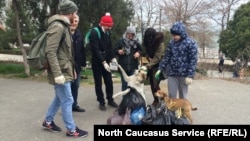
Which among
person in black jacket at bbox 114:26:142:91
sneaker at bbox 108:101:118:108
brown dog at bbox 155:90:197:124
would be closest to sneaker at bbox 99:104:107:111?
sneaker at bbox 108:101:118:108

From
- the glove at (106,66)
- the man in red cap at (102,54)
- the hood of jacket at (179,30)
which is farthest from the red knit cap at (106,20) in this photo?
the hood of jacket at (179,30)

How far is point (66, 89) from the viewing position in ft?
13.6

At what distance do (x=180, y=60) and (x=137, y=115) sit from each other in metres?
1.05

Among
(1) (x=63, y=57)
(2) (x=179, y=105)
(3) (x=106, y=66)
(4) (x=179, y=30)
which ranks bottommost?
(2) (x=179, y=105)

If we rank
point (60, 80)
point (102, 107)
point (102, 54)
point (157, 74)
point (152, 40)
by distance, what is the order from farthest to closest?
1. point (102, 107)
2. point (102, 54)
3. point (152, 40)
4. point (157, 74)
5. point (60, 80)

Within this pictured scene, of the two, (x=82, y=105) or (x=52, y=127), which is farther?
(x=82, y=105)

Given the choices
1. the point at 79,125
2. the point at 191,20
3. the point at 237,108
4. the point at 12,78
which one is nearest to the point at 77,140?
the point at 79,125

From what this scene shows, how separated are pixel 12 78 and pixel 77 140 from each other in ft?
18.9

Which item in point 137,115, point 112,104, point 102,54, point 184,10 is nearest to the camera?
point 137,115

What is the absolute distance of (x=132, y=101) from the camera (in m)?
4.67

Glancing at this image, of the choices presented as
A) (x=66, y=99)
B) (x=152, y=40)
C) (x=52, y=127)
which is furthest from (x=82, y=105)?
(x=66, y=99)

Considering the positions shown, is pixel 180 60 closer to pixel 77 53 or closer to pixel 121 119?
pixel 121 119

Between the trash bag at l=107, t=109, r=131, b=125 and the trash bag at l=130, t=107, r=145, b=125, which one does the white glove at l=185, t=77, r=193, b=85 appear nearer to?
the trash bag at l=130, t=107, r=145, b=125

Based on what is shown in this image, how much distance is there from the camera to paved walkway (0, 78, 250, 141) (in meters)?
4.66
